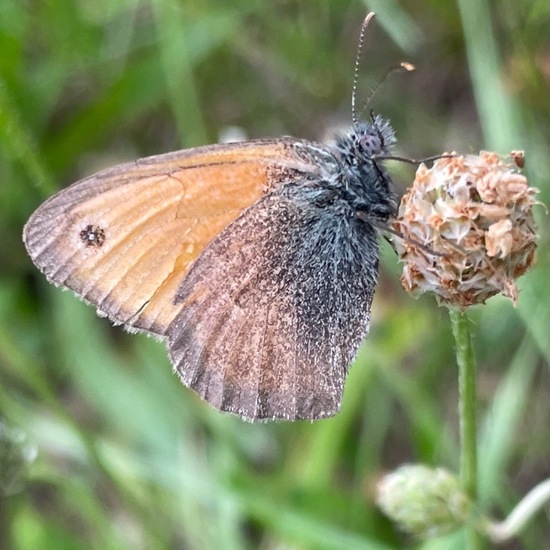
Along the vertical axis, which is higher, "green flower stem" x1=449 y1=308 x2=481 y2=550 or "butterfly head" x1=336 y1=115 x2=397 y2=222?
"butterfly head" x1=336 y1=115 x2=397 y2=222

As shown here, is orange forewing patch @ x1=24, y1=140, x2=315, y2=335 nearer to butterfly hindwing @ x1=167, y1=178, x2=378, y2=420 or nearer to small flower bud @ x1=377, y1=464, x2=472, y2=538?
butterfly hindwing @ x1=167, y1=178, x2=378, y2=420

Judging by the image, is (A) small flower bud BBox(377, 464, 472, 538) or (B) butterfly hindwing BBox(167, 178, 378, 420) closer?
(A) small flower bud BBox(377, 464, 472, 538)

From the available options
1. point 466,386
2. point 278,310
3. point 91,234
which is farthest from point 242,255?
point 466,386

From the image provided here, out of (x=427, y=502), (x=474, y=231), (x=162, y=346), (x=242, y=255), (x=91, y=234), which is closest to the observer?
(x=474, y=231)

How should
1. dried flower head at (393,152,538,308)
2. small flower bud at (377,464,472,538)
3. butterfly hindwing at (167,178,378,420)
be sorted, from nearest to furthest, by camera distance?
1. dried flower head at (393,152,538,308)
2. small flower bud at (377,464,472,538)
3. butterfly hindwing at (167,178,378,420)

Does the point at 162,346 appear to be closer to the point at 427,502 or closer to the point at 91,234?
the point at 91,234

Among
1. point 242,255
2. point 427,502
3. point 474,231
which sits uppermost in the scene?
point 242,255

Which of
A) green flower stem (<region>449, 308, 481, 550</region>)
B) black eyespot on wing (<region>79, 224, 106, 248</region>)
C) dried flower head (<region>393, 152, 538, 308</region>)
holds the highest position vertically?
black eyespot on wing (<region>79, 224, 106, 248</region>)

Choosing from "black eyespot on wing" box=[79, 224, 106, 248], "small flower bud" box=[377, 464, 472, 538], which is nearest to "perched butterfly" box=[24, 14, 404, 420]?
"black eyespot on wing" box=[79, 224, 106, 248]
